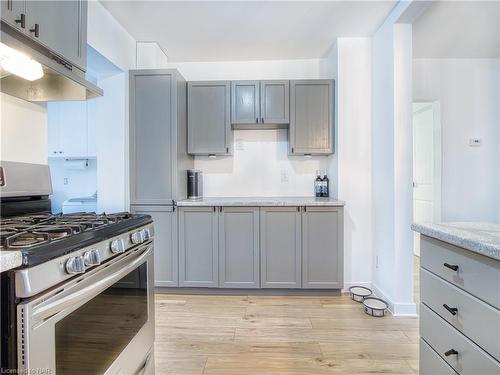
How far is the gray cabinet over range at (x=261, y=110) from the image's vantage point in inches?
118

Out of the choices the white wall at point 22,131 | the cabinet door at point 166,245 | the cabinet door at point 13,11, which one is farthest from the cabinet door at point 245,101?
the cabinet door at point 13,11

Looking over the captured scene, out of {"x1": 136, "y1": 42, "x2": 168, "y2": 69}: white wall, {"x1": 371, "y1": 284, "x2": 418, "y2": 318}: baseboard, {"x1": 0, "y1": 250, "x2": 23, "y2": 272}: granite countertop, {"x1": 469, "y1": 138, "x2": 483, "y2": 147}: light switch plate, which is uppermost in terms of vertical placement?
{"x1": 136, "y1": 42, "x2": 168, "y2": 69}: white wall

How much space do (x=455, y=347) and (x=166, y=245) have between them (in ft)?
7.75

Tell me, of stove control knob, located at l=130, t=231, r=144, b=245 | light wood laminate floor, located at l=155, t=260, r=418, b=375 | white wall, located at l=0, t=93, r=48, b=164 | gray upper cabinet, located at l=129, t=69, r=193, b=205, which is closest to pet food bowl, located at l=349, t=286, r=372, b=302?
light wood laminate floor, located at l=155, t=260, r=418, b=375

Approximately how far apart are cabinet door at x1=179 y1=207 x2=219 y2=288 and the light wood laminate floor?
0.21 meters

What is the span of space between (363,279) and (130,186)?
2595 millimetres

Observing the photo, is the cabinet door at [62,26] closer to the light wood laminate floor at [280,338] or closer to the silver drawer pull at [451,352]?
the light wood laminate floor at [280,338]

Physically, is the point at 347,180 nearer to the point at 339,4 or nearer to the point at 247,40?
the point at 339,4

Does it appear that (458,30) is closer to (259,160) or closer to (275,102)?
(275,102)

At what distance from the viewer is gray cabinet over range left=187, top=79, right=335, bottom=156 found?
2994 millimetres

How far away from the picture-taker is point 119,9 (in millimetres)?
2350

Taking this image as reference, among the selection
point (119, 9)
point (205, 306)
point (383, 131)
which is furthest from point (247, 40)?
point (205, 306)

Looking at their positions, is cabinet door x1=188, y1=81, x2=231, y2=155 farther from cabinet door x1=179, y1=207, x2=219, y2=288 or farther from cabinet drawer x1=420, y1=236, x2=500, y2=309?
cabinet drawer x1=420, y1=236, x2=500, y2=309

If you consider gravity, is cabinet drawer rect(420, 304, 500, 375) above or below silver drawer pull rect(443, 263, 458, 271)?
below
